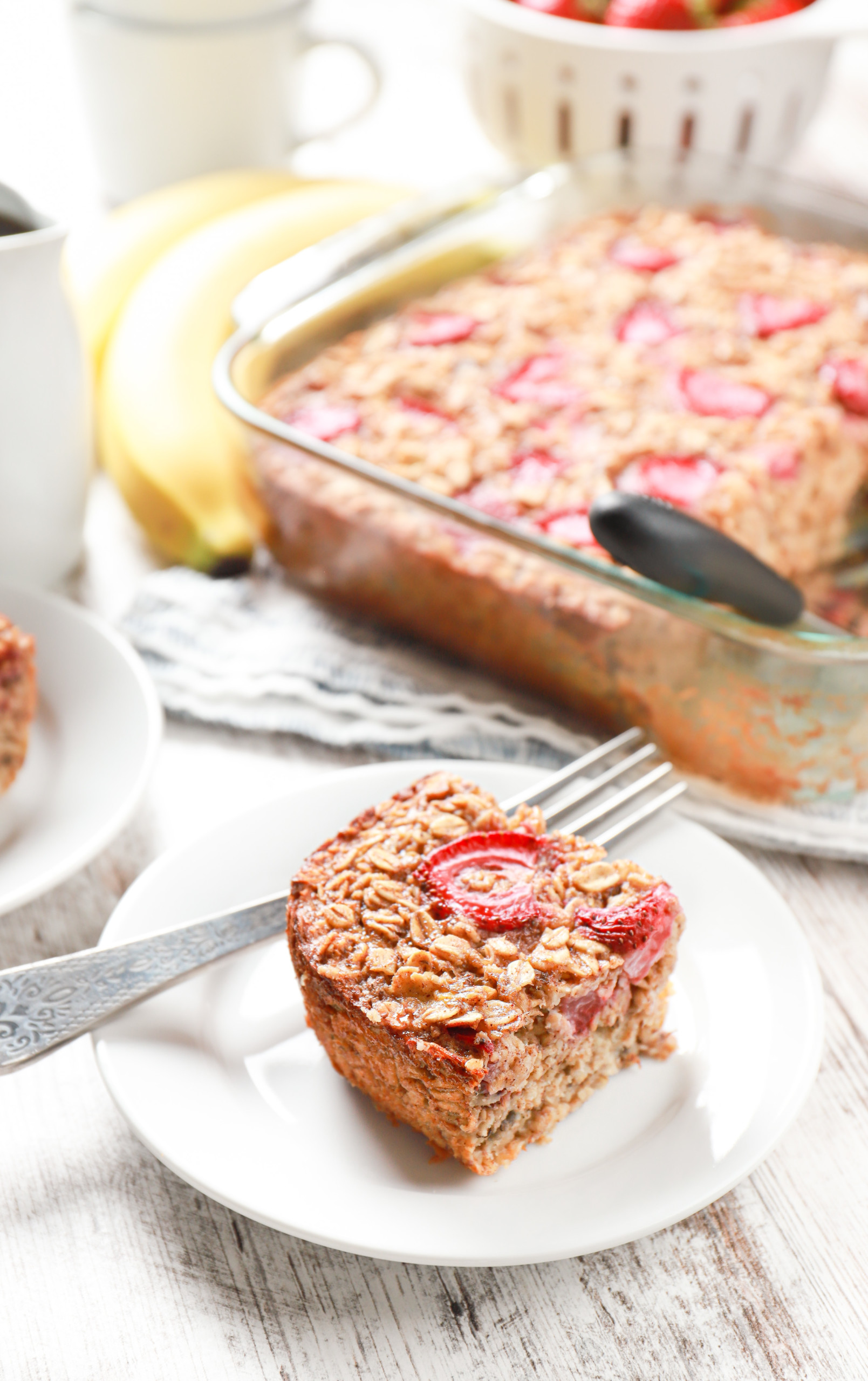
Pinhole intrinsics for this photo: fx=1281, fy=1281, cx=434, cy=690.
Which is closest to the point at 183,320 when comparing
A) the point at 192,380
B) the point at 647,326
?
the point at 192,380

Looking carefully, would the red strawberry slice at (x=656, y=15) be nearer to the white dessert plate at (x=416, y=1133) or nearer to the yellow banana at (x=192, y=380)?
the yellow banana at (x=192, y=380)

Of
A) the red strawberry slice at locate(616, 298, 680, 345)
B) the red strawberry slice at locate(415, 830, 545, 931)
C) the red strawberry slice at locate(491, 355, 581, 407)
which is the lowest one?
the red strawberry slice at locate(415, 830, 545, 931)

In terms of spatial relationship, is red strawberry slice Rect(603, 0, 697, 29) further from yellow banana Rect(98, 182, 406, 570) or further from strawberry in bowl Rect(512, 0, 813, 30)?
yellow banana Rect(98, 182, 406, 570)

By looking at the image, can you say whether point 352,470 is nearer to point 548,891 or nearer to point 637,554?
point 637,554

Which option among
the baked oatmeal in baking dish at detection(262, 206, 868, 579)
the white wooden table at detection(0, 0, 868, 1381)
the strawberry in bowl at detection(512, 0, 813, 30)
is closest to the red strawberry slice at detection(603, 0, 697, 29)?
the strawberry in bowl at detection(512, 0, 813, 30)

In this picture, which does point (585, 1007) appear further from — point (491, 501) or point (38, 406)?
point (38, 406)

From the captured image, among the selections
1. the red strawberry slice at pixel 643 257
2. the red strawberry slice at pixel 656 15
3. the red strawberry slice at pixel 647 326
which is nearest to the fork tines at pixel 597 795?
the red strawberry slice at pixel 647 326
